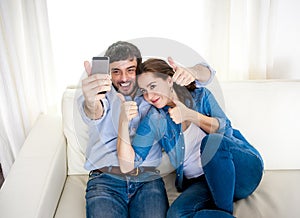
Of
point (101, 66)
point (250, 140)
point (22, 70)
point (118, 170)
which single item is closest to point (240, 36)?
point (250, 140)

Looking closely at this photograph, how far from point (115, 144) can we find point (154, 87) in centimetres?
24

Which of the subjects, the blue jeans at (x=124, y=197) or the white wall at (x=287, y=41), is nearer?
the blue jeans at (x=124, y=197)

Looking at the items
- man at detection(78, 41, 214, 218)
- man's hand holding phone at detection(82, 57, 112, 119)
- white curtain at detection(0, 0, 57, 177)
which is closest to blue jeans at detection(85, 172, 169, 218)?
man at detection(78, 41, 214, 218)

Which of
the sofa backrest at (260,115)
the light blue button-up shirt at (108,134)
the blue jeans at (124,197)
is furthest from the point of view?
the sofa backrest at (260,115)

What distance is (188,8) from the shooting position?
167 centimetres

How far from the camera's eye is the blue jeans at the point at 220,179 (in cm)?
128

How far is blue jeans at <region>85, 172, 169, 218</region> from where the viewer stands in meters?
1.27

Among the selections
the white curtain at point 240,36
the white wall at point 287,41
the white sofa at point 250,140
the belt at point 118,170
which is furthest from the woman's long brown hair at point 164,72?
the white wall at point 287,41

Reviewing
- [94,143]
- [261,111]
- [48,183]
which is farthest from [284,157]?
[48,183]

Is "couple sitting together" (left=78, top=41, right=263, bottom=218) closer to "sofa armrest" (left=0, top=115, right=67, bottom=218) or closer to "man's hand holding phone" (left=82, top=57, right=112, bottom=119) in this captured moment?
"man's hand holding phone" (left=82, top=57, right=112, bottom=119)

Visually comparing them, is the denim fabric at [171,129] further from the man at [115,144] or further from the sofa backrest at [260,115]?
the sofa backrest at [260,115]

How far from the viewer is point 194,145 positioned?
141 cm

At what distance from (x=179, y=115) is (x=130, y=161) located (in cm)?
22

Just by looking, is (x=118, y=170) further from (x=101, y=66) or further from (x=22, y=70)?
(x=22, y=70)
